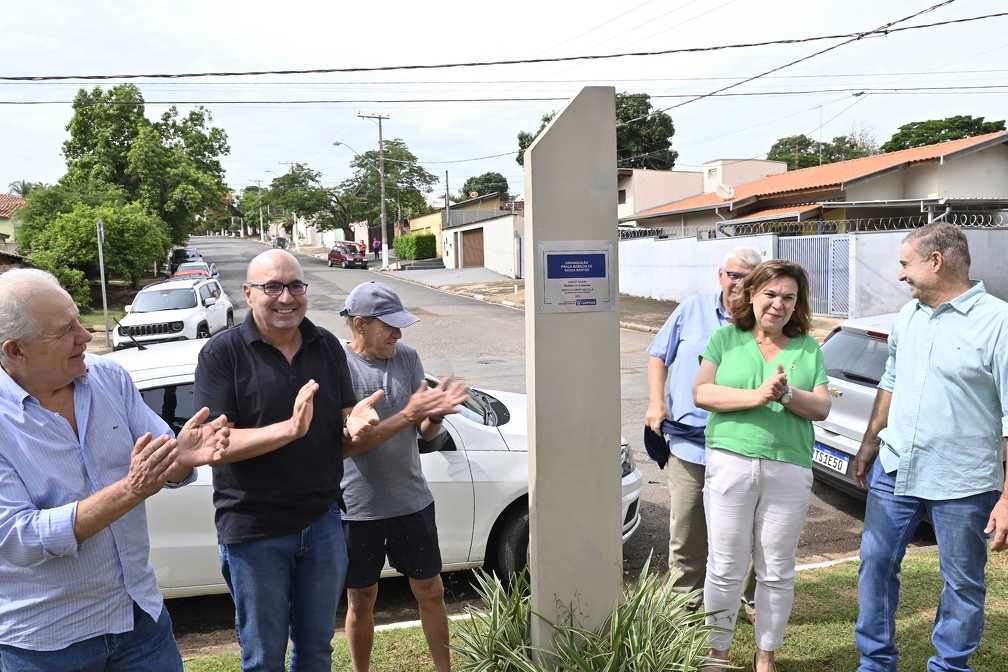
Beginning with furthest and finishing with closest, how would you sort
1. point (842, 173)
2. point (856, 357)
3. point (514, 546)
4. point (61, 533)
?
point (842, 173) < point (856, 357) < point (514, 546) < point (61, 533)

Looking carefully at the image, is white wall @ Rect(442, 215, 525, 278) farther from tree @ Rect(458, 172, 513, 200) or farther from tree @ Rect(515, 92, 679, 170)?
tree @ Rect(458, 172, 513, 200)

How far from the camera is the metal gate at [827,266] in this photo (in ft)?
56.8

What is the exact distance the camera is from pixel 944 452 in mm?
2824

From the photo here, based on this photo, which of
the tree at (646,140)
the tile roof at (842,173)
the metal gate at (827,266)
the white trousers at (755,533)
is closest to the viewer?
the white trousers at (755,533)

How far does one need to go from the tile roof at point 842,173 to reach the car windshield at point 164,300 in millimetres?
17498

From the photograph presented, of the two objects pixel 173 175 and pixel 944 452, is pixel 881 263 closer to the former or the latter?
pixel 944 452

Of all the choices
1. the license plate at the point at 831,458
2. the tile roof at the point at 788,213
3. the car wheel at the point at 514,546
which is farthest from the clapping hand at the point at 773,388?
the tile roof at the point at 788,213

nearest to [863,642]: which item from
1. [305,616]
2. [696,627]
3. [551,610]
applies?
[696,627]

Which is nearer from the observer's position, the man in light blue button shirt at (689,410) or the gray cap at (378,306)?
the gray cap at (378,306)

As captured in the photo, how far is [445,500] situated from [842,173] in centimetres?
2233

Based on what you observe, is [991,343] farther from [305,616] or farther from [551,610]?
[305,616]

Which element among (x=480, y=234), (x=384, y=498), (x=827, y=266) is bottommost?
(x=384, y=498)

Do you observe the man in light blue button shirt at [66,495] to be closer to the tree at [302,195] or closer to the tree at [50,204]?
the tree at [50,204]

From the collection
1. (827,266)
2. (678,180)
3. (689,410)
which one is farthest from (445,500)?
(678,180)
